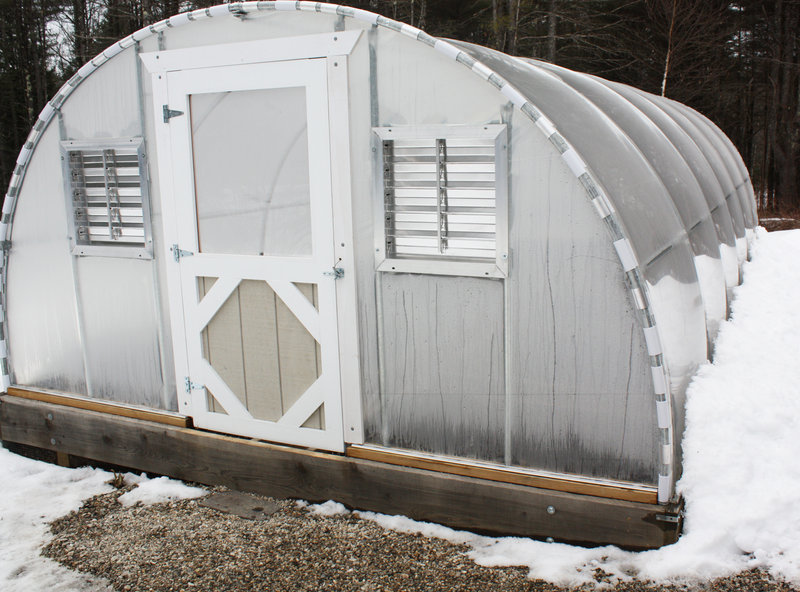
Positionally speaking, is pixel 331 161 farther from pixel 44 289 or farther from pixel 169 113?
pixel 44 289

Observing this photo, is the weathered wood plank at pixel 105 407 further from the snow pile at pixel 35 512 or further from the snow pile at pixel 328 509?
the snow pile at pixel 328 509

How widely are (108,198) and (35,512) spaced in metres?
2.00

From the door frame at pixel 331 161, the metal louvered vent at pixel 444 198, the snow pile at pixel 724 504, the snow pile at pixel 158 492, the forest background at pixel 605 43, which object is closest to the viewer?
the snow pile at pixel 724 504

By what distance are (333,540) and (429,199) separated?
185cm

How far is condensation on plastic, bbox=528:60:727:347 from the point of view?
15.4ft

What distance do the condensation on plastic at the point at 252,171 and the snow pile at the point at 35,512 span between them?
71.9 inches

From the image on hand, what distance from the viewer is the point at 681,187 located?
5.05 meters

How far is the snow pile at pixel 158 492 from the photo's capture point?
458 centimetres

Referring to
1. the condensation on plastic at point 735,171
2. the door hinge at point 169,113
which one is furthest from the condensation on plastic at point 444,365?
the condensation on plastic at point 735,171

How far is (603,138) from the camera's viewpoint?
397 cm

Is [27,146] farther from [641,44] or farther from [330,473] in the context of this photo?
[641,44]

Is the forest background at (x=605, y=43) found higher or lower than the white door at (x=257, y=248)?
higher

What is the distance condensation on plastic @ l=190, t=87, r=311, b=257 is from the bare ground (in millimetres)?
1552

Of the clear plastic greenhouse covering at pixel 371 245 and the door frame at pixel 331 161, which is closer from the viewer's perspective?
the clear plastic greenhouse covering at pixel 371 245
